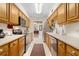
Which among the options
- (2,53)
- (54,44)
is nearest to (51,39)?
(54,44)

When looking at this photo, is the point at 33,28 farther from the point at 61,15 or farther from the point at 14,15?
the point at 61,15

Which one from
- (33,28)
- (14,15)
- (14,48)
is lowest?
(14,48)

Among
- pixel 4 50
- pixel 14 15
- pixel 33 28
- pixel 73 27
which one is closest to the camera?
pixel 4 50

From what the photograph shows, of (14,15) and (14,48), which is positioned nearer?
(14,48)

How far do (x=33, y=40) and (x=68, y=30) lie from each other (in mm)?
732

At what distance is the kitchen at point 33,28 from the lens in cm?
121

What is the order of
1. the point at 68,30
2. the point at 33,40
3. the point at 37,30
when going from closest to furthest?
the point at 37,30 → the point at 33,40 → the point at 68,30

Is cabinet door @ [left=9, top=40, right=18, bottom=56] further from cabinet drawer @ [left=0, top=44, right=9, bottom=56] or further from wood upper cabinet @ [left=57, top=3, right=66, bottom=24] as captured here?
wood upper cabinet @ [left=57, top=3, right=66, bottom=24]

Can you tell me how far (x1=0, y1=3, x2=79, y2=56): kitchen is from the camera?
121 cm

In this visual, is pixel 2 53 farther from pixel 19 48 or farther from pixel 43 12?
pixel 43 12

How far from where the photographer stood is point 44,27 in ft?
4.23

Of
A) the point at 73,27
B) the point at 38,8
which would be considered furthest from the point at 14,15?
the point at 73,27

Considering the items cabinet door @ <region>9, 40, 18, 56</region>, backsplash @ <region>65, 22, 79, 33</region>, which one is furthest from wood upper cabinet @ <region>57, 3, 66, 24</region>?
cabinet door @ <region>9, 40, 18, 56</region>

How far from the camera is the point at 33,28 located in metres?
1.28
